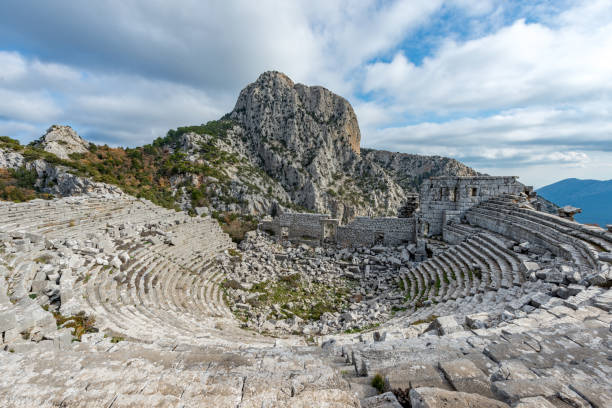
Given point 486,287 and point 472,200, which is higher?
point 472,200

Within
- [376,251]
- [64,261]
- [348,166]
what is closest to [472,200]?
[376,251]

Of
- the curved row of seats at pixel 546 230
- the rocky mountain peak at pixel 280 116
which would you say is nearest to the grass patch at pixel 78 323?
the curved row of seats at pixel 546 230

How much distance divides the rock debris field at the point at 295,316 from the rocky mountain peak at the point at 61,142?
20.5 metres

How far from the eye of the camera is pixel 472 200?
17.7m

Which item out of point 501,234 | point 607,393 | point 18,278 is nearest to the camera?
point 607,393

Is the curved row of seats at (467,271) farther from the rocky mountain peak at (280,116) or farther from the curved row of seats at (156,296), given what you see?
the rocky mountain peak at (280,116)

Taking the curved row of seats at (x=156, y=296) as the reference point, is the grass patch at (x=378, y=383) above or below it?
above

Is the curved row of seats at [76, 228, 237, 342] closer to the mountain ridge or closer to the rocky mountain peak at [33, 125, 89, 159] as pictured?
the mountain ridge

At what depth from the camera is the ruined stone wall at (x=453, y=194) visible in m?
17.2

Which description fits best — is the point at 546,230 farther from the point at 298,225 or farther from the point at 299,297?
the point at 298,225

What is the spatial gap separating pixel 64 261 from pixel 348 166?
5962 cm

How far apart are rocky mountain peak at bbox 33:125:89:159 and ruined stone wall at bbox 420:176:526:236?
37.6 meters

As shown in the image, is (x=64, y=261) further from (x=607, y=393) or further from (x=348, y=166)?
(x=348, y=166)

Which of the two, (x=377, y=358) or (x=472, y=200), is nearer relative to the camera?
(x=377, y=358)
